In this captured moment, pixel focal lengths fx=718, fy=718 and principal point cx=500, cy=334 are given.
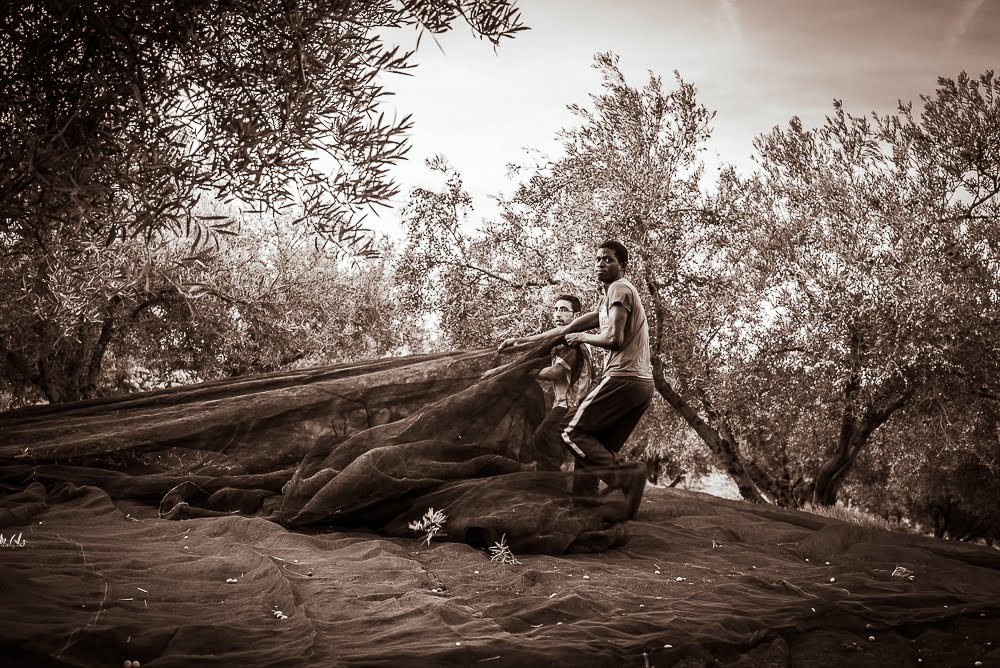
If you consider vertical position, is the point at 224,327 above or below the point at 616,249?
below

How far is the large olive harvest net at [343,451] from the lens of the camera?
270 inches

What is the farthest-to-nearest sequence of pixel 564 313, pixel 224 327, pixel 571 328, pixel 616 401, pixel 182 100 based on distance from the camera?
pixel 224 327 → pixel 564 313 → pixel 571 328 → pixel 616 401 → pixel 182 100

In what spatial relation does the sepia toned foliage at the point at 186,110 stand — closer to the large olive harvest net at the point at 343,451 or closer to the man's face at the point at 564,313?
the large olive harvest net at the point at 343,451

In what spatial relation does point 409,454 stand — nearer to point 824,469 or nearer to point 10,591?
point 10,591

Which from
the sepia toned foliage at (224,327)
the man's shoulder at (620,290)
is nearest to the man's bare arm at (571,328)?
the man's shoulder at (620,290)

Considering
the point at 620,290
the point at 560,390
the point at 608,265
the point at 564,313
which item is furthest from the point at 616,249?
the point at 560,390

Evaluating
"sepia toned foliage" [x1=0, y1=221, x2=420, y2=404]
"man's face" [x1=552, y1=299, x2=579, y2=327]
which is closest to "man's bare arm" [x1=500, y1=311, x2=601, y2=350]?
"man's face" [x1=552, y1=299, x2=579, y2=327]

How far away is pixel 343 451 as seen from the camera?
7.54 metres

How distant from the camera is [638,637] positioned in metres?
4.19

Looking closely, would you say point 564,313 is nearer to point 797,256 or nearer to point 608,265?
point 608,265

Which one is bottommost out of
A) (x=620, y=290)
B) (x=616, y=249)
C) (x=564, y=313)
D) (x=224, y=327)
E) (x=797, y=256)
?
(x=224, y=327)

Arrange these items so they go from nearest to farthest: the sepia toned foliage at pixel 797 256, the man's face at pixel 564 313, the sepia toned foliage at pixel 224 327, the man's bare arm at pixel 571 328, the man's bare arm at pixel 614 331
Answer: the man's bare arm at pixel 614 331 → the man's bare arm at pixel 571 328 → the man's face at pixel 564 313 → the sepia toned foliage at pixel 797 256 → the sepia toned foliage at pixel 224 327

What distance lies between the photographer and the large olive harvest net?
686 cm

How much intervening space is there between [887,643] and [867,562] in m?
2.20
